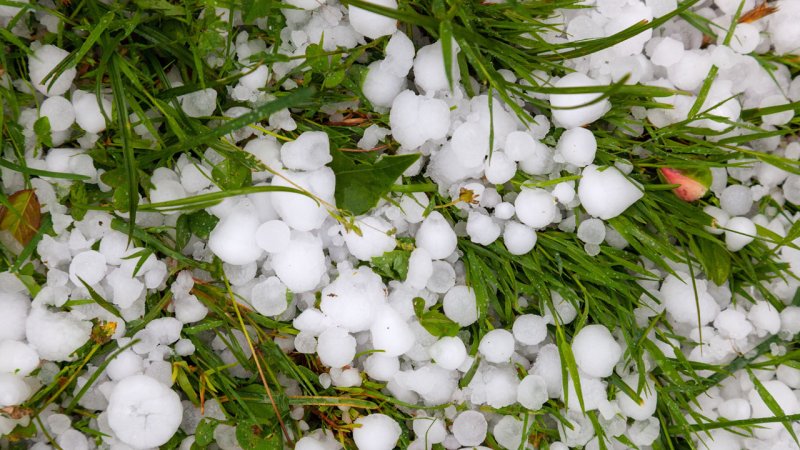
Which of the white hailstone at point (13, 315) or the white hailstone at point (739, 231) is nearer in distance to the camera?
the white hailstone at point (13, 315)

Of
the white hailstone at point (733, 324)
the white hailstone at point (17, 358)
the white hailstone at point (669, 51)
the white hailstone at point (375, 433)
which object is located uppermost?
the white hailstone at point (669, 51)

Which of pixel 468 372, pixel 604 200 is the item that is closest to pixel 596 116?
pixel 604 200

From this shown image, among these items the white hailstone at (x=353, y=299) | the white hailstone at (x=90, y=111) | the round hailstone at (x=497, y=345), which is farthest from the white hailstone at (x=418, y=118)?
the white hailstone at (x=90, y=111)

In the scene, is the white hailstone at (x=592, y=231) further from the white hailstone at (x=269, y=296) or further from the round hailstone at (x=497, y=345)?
the white hailstone at (x=269, y=296)

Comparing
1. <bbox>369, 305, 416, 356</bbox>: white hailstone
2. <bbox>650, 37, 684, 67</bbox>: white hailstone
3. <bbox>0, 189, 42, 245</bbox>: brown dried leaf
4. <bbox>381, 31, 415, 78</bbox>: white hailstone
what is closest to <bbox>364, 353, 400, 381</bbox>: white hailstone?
<bbox>369, 305, 416, 356</bbox>: white hailstone

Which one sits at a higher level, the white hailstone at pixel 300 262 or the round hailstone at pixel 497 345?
the white hailstone at pixel 300 262

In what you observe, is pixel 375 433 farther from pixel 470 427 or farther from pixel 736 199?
pixel 736 199

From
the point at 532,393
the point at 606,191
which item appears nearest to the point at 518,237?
the point at 606,191
